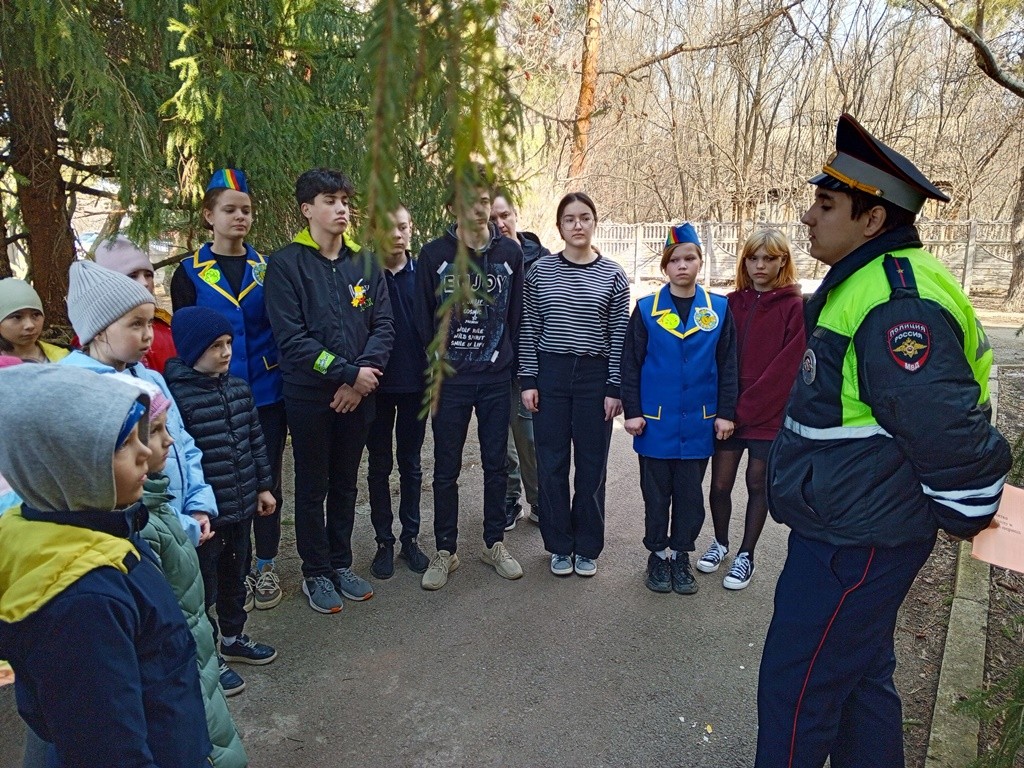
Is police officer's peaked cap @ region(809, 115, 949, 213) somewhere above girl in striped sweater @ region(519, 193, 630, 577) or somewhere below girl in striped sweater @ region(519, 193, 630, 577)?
above

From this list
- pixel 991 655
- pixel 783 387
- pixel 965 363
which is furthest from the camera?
pixel 783 387

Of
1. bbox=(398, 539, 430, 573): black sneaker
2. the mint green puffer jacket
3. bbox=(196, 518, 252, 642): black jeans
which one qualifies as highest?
the mint green puffer jacket

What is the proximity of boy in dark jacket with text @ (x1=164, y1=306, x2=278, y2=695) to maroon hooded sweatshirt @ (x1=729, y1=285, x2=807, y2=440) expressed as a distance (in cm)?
243

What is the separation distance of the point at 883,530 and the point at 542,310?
2.26 meters

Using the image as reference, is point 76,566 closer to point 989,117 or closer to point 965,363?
point 965,363

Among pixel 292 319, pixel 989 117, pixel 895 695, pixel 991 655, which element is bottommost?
pixel 991 655

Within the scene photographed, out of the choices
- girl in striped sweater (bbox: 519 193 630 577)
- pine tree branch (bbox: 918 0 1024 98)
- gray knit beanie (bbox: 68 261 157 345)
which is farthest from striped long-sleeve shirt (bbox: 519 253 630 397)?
pine tree branch (bbox: 918 0 1024 98)

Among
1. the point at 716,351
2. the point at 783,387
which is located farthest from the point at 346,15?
the point at 783,387

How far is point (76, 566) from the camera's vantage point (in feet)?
4.15

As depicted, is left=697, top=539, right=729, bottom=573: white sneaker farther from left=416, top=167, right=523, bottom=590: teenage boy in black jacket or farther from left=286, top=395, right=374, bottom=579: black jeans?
left=286, top=395, right=374, bottom=579: black jeans

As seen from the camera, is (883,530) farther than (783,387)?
No

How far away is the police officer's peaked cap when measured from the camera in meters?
1.91

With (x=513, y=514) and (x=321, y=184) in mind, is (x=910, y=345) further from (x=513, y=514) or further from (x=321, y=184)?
(x=513, y=514)

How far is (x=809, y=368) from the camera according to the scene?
1.99 metres
